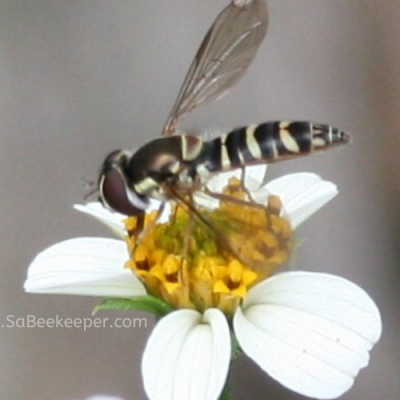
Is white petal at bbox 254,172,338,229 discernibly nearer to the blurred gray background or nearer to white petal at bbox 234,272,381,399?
white petal at bbox 234,272,381,399

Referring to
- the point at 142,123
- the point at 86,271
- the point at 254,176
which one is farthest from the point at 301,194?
the point at 142,123

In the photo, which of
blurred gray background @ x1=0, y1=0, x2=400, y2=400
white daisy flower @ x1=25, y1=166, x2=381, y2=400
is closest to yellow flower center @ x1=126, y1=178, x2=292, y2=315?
white daisy flower @ x1=25, y1=166, x2=381, y2=400

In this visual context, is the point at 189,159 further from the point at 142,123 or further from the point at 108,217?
the point at 142,123

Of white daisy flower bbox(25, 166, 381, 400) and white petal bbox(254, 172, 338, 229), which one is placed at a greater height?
white petal bbox(254, 172, 338, 229)

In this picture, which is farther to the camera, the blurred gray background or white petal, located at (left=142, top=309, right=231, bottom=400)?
the blurred gray background

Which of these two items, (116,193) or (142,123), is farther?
(142,123)

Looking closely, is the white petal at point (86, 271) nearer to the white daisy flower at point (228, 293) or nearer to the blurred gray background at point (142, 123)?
the white daisy flower at point (228, 293)
